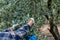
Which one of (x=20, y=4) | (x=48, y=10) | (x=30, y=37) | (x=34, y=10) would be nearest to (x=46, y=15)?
(x=48, y=10)

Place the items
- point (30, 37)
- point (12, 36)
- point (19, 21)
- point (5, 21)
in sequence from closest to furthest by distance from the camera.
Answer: point (12, 36)
point (30, 37)
point (19, 21)
point (5, 21)

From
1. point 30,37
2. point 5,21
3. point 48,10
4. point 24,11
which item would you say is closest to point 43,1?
point 48,10

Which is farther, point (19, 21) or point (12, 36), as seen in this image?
point (19, 21)

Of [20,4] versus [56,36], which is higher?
[20,4]

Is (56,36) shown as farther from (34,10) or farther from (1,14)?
(1,14)

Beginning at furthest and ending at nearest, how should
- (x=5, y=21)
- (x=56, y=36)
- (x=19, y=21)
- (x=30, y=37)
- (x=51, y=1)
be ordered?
(x=56, y=36), (x=51, y=1), (x=5, y=21), (x=19, y=21), (x=30, y=37)

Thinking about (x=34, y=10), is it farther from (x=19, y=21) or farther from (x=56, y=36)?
(x=56, y=36)

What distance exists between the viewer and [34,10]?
3100mm

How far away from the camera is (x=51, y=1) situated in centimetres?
339

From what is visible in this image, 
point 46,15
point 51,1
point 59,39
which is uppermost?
point 51,1

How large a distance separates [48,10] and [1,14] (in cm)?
83

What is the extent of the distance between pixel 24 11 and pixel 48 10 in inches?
19.9

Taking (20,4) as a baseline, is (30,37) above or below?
below

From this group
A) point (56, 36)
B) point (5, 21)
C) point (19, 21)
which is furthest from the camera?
point (56, 36)
